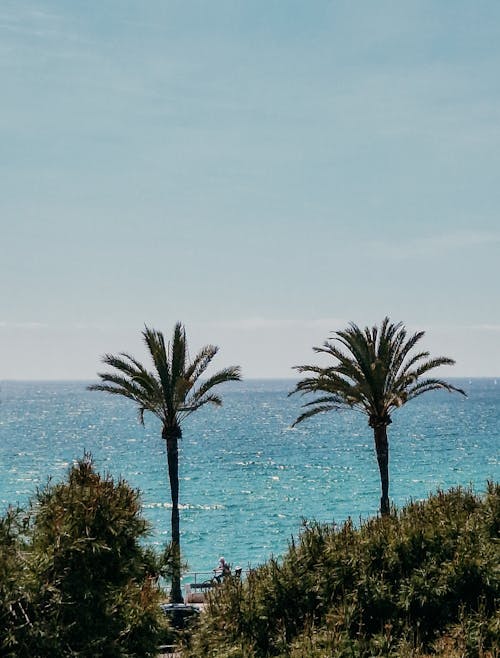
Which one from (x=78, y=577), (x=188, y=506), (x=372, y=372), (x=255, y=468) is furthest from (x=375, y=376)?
(x=255, y=468)

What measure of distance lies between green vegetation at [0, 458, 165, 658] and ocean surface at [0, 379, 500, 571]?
699cm

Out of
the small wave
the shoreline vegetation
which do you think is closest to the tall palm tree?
the shoreline vegetation

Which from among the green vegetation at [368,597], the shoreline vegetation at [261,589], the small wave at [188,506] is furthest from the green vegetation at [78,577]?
the small wave at [188,506]

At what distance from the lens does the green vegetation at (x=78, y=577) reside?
547 inches

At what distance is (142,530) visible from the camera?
53.0 feet

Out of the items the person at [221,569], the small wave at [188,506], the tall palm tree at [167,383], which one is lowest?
the small wave at [188,506]

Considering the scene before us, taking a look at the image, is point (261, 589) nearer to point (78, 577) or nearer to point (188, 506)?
point (78, 577)

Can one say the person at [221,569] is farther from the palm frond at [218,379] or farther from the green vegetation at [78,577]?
the green vegetation at [78,577]

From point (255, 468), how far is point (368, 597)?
7947cm

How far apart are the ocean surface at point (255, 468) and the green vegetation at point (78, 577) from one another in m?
6.99

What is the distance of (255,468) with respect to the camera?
94.9 m

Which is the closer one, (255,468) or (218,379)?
(218,379)

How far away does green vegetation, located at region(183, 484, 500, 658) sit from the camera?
50.1 feet

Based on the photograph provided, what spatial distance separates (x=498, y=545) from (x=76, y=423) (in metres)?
169
